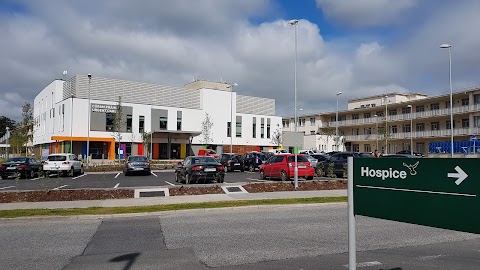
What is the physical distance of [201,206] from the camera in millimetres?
13961

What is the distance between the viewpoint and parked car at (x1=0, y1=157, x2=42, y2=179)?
95.1 feet

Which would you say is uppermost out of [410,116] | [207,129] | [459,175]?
[410,116]

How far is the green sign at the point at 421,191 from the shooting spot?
374cm

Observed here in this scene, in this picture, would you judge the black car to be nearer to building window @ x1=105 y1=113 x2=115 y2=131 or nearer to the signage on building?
the signage on building

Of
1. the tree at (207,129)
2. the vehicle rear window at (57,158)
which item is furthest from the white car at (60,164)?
the tree at (207,129)

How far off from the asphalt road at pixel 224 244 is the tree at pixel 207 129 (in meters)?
59.9

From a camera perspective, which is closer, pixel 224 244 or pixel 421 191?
pixel 421 191

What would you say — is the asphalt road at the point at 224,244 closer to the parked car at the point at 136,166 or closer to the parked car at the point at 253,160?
the parked car at the point at 136,166

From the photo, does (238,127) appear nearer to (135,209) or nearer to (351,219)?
(135,209)

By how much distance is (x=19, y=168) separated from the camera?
1147 inches

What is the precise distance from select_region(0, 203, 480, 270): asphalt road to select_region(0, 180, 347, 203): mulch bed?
4.83 m

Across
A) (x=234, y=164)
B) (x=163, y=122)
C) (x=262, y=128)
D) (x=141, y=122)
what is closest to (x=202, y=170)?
(x=234, y=164)

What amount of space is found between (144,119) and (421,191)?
217 ft

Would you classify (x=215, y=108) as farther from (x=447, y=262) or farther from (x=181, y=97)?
(x=447, y=262)
